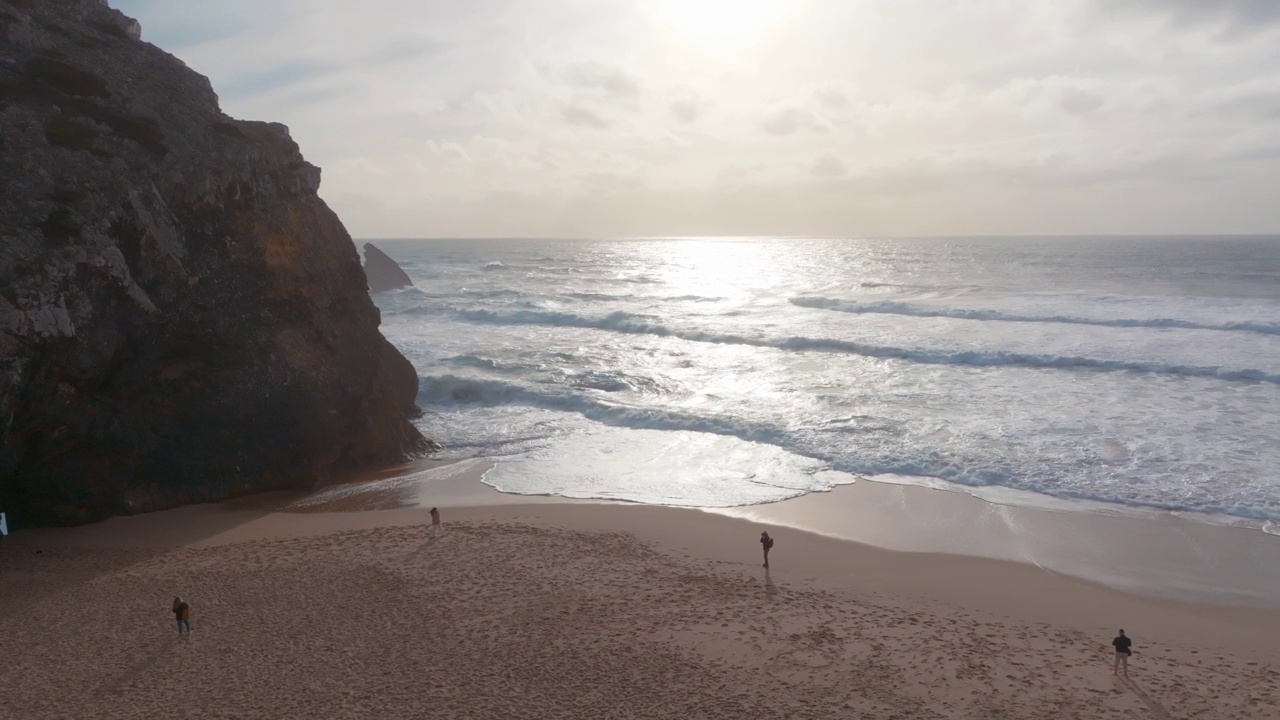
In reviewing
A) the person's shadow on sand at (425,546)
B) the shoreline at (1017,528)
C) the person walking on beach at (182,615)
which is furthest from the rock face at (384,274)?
the person walking on beach at (182,615)

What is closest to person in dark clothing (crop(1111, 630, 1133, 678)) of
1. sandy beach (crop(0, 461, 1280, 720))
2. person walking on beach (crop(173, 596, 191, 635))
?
sandy beach (crop(0, 461, 1280, 720))

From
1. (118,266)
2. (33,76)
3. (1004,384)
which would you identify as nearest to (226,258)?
(118,266)

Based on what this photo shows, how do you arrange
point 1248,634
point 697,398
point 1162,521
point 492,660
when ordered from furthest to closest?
point 697,398
point 1162,521
point 1248,634
point 492,660

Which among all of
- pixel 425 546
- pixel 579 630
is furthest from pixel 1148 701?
pixel 425 546

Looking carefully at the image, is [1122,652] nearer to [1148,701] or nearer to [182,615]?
[1148,701]

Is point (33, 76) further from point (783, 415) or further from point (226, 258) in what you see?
point (783, 415)

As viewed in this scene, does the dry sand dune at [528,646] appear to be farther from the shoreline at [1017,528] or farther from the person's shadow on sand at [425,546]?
the shoreline at [1017,528]

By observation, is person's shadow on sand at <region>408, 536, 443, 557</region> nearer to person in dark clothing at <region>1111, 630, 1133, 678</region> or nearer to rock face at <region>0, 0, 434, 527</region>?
rock face at <region>0, 0, 434, 527</region>
